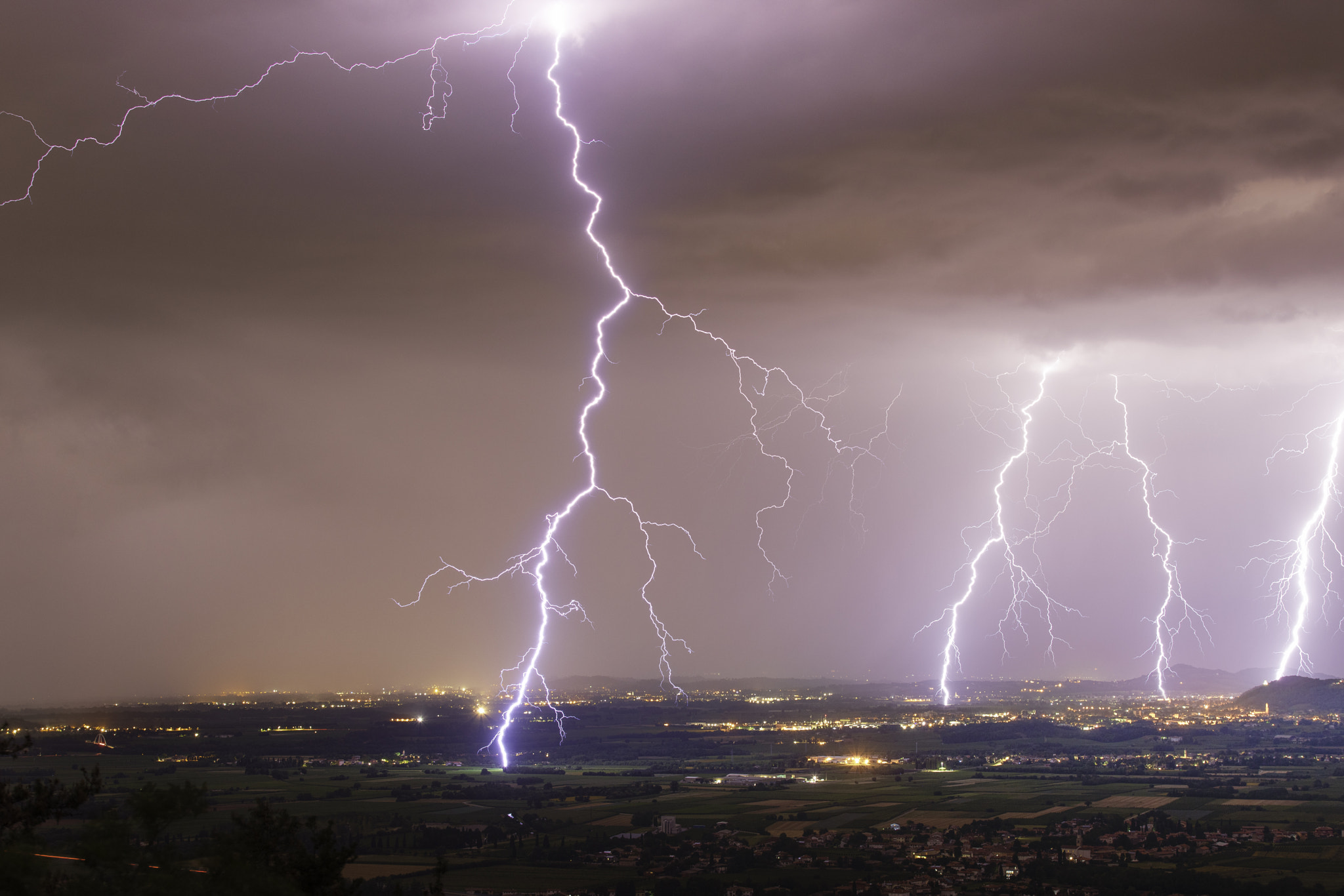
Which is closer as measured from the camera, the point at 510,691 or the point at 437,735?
the point at 437,735

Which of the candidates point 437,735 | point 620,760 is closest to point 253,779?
point 620,760

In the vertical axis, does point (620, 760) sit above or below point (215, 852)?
below

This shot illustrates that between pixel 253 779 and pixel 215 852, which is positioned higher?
pixel 215 852

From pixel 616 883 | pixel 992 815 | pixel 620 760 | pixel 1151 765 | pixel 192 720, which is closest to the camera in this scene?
pixel 616 883

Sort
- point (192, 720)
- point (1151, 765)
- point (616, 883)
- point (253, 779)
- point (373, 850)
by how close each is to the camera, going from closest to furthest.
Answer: point (616, 883) → point (373, 850) → point (253, 779) → point (1151, 765) → point (192, 720)

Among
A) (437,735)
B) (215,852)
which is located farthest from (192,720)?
(215,852)

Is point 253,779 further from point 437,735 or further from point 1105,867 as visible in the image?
point 1105,867

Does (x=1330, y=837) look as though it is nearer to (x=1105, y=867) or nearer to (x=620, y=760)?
(x=1105, y=867)

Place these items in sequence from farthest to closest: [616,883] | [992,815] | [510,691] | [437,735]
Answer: [510,691], [437,735], [992,815], [616,883]

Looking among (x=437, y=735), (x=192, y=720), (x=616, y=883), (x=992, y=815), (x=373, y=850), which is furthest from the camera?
(x=192, y=720)
